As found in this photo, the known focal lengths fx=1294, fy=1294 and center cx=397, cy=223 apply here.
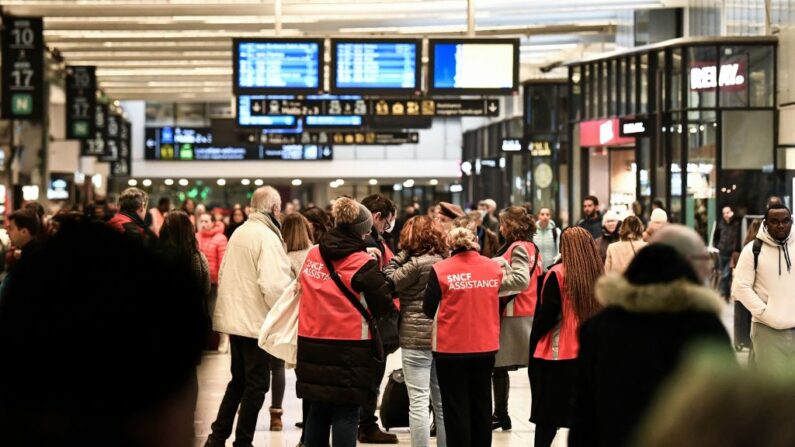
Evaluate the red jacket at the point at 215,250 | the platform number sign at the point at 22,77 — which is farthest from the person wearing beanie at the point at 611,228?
the platform number sign at the point at 22,77

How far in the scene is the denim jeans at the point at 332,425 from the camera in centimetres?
766

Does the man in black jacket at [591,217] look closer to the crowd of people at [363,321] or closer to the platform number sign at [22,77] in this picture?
the crowd of people at [363,321]

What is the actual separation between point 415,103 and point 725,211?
5.90 m

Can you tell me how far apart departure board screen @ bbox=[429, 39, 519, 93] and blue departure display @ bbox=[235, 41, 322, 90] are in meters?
1.63

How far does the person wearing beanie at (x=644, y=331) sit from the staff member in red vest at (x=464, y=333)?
3.91 metres

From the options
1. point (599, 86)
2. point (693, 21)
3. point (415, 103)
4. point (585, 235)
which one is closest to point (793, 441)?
point (585, 235)

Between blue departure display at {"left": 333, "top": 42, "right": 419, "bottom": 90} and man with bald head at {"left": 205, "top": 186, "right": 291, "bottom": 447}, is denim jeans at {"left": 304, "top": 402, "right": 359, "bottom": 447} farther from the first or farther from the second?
blue departure display at {"left": 333, "top": 42, "right": 419, "bottom": 90}

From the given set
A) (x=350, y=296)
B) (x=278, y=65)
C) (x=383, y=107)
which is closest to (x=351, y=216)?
(x=350, y=296)

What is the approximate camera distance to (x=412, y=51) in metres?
17.3

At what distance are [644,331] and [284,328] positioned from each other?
468 centimetres

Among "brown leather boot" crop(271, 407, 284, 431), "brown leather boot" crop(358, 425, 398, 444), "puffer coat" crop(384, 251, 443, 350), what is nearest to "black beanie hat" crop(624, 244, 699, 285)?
"puffer coat" crop(384, 251, 443, 350)

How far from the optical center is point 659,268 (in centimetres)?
375

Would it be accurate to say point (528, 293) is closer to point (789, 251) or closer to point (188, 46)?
point (789, 251)

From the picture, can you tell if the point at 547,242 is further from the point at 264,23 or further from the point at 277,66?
the point at 264,23
